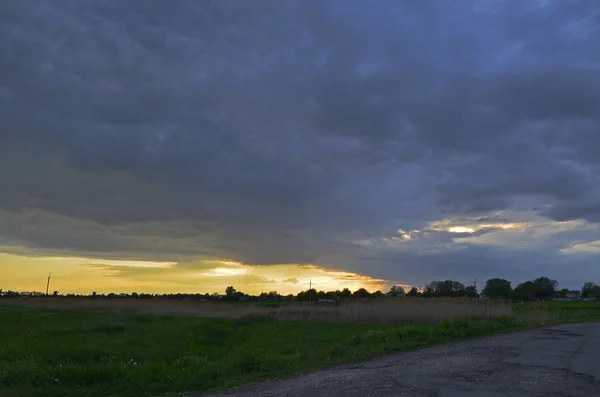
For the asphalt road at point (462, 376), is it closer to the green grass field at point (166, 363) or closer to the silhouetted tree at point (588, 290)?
the green grass field at point (166, 363)

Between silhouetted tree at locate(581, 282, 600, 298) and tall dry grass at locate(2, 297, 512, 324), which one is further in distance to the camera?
silhouetted tree at locate(581, 282, 600, 298)

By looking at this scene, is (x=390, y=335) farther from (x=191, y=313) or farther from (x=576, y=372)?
(x=191, y=313)

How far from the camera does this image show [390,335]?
21453 mm

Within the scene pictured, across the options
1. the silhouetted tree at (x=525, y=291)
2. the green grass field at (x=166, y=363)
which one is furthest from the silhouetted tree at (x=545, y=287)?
the green grass field at (x=166, y=363)

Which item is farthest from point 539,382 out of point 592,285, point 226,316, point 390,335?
point 592,285

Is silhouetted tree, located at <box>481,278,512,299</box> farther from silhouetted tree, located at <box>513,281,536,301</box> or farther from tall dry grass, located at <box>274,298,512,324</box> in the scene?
tall dry grass, located at <box>274,298,512,324</box>

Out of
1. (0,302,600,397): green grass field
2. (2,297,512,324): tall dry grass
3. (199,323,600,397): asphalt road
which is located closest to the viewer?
(199,323,600,397): asphalt road

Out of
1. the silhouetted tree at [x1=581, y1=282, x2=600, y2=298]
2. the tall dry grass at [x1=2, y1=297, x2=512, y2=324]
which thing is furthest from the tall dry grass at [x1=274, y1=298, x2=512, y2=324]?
the silhouetted tree at [x1=581, y1=282, x2=600, y2=298]

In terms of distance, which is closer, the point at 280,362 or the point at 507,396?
the point at 507,396

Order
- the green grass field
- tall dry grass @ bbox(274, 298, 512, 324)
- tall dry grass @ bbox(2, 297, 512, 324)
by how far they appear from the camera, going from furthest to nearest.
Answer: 1. tall dry grass @ bbox(2, 297, 512, 324)
2. tall dry grass @ bbox(274, 298, 512, 324)
3. the green grass field

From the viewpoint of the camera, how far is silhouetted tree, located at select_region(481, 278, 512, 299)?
13062cm

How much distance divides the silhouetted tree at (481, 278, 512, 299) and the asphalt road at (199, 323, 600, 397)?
123m

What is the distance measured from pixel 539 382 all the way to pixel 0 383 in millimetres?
12852

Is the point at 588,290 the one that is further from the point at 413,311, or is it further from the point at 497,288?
the point at 413,311
